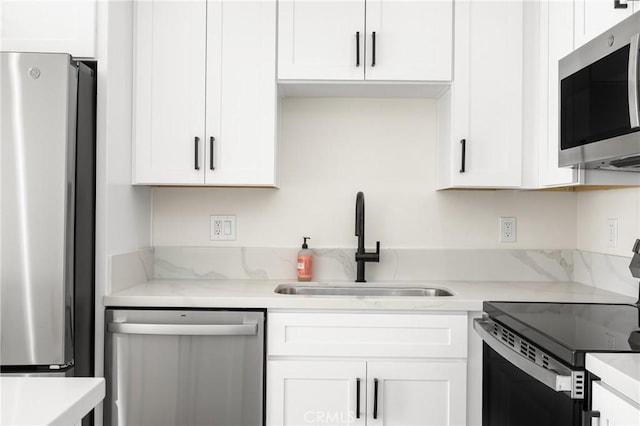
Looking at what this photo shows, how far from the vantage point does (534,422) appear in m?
1.46

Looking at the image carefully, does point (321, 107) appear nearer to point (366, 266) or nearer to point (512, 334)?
point (366, 266)

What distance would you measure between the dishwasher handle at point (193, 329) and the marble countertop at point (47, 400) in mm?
1055

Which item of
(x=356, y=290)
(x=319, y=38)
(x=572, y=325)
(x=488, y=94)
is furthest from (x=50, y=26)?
(x=572, y=325)

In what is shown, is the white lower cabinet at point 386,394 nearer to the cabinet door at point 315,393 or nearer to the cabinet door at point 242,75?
the cabinet door at point 315,393

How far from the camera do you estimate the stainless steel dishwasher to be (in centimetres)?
201

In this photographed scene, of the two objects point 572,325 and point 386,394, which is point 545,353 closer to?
point 572,325

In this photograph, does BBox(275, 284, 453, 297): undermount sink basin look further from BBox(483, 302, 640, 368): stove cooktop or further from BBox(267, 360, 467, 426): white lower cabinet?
BBox(483, 302, 640, 368): stove cooktop

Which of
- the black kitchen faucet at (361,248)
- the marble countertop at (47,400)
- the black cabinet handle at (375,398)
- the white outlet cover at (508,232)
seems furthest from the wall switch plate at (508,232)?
the marble countertop at (47,400)

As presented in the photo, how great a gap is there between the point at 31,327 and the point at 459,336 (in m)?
1.47

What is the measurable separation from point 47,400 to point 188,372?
1.23 meters

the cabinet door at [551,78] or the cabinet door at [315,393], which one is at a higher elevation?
the cabinet door at [551,78]

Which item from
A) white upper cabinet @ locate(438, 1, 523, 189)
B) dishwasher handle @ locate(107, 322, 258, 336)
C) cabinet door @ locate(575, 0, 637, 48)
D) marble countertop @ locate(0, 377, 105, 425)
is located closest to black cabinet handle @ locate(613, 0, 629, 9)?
cabinet door @ locate(575, 0, 637, 48)

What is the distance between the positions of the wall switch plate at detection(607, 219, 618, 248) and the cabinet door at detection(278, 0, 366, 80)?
1182mm

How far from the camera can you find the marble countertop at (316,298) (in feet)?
6.61
